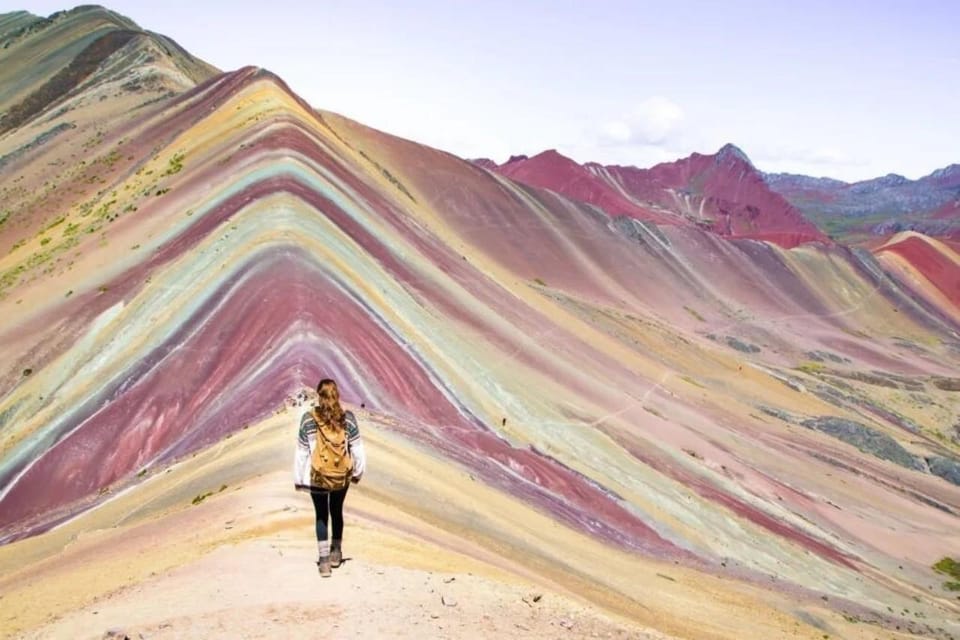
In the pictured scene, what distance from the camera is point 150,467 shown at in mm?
18016

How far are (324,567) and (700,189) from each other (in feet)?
458

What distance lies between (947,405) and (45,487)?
66.7 metres

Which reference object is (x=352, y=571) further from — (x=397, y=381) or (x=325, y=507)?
(x=397, y=381)

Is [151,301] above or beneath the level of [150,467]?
above

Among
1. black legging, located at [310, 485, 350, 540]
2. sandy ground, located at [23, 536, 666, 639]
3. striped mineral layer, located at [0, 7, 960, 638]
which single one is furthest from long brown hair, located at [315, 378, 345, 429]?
striped mineral layer, located at [0, 7, 960, 638]

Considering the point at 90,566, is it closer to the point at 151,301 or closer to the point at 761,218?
the point at 151,301

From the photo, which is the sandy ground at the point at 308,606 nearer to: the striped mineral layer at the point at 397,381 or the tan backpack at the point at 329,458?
the tan backpack at the point at 329,458

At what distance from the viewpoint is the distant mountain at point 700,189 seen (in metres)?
115

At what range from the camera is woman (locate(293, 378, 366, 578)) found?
880 centimetres

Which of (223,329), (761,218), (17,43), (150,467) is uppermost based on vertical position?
(17,43)

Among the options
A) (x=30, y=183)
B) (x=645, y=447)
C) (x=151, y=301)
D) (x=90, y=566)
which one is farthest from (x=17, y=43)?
(x=90, y=566)

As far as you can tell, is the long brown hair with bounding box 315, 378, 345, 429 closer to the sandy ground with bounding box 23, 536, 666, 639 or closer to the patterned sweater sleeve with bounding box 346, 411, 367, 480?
the patterned sweater sleeve with bounding box 346, 411, 367, 480

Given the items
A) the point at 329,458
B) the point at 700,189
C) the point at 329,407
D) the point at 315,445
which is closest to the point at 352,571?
the point at 329,458

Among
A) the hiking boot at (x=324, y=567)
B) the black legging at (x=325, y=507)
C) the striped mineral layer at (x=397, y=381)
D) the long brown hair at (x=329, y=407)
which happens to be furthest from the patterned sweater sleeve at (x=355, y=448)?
the striped mineral layer at (x=397, y=381)
